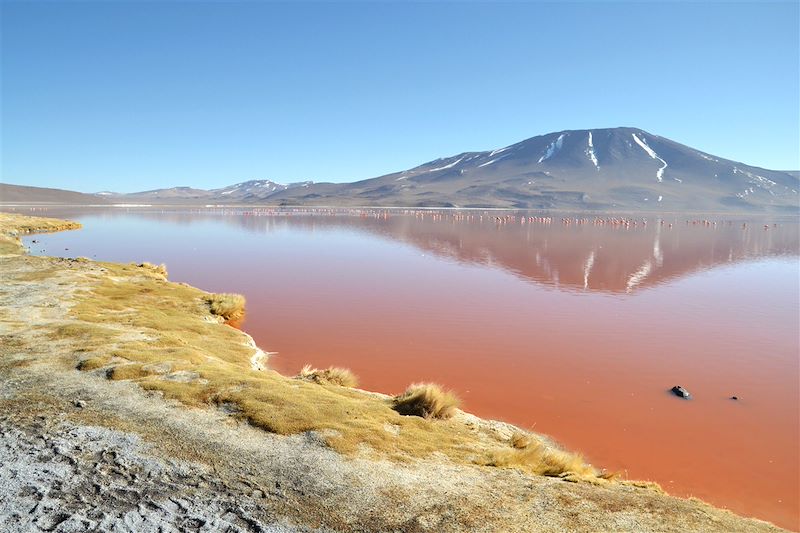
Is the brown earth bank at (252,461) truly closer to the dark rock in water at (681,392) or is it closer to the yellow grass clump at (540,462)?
the yellow grass clump at (540,462)

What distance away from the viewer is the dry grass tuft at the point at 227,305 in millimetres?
19141

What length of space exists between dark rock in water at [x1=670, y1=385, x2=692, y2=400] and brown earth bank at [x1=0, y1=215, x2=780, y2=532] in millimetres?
4487

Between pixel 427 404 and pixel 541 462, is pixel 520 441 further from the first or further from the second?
pixel 427 404

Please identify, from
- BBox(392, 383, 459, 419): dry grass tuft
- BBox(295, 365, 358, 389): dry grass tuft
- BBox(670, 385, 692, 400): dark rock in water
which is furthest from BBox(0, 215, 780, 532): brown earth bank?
BBox(670, 385, 692, 400): dark rock in water

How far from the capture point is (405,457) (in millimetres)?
7422

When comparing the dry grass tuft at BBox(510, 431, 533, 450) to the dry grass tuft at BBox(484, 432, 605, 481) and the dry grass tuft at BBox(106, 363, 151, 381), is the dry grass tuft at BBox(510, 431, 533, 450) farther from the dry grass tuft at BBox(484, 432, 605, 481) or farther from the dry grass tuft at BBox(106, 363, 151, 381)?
the dry grass tuft at BBox(106, 363, 151, 381)

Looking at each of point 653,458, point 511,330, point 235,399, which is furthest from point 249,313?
point 653,458

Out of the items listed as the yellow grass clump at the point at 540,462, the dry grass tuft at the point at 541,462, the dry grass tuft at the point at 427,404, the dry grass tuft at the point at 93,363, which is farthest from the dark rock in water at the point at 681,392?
the dry grass tuft at the point at 93,363

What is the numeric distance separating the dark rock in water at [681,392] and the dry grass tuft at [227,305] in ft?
48.5

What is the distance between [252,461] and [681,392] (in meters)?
10.6

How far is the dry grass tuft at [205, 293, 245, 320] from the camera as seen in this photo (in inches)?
754

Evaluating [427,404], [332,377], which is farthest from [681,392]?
[332,377]

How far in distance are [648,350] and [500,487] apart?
11.5m

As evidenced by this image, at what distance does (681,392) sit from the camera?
12.6m
